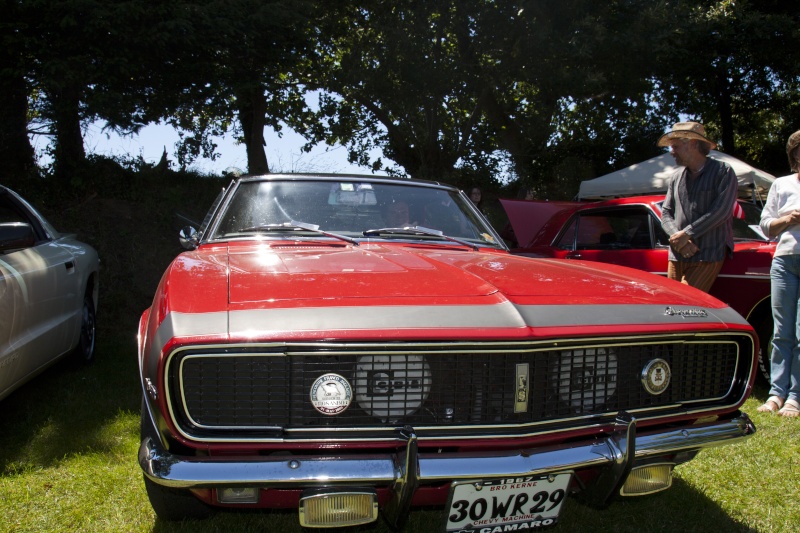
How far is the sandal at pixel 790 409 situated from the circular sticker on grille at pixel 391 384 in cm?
310

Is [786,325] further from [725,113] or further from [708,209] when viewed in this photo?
[725,113]

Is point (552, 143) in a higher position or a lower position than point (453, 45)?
lower

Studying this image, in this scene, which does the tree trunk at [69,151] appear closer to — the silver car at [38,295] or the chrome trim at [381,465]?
the silver car at [38,295]

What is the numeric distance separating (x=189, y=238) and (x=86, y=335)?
2.28m

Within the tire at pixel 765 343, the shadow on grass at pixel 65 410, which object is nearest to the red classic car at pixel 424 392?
the shadow on grass at pixel 65 410

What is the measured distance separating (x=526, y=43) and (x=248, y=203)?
9.43m

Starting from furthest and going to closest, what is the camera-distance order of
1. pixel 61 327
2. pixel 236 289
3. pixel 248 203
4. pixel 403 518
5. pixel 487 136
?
pixel 487 136 < pixel 61 327 < pixel 248 203 < pixel 236 289 < pixel 403 518

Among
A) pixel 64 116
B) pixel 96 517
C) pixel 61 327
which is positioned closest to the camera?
pixel 96 517

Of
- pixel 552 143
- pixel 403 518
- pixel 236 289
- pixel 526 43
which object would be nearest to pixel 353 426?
pixel 403 518

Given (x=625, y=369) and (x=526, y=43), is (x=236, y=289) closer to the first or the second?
(x=625, y=369)

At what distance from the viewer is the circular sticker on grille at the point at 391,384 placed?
1.92 metres

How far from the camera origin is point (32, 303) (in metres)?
3.71

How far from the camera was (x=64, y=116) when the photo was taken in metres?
8.23

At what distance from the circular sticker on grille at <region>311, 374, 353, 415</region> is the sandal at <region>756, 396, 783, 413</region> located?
3.34 metres
